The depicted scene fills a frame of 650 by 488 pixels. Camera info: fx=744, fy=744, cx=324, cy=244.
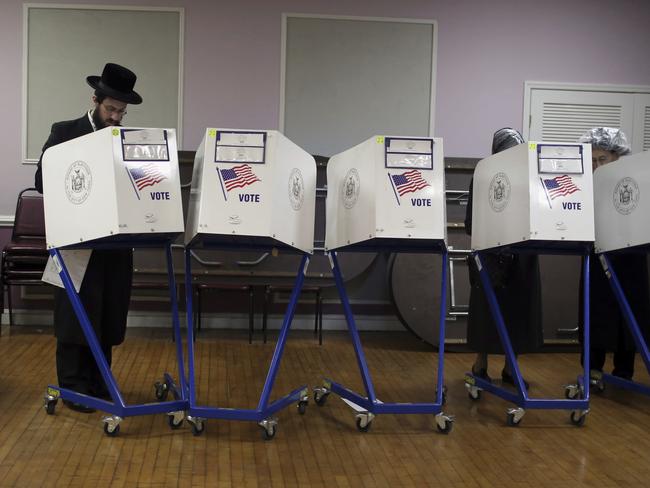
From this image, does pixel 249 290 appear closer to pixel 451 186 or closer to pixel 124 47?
pixel 451 186

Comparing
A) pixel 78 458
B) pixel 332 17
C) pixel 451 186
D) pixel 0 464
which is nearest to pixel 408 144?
pixel 78 458

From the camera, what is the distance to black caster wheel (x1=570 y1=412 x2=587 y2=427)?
3145mm

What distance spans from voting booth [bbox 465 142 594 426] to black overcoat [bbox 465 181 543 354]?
39cm

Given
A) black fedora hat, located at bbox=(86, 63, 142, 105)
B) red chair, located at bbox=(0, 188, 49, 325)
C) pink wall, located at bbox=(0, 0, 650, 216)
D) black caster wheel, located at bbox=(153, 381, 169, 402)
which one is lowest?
black caster wheel, located at bbox=(153, 381, 169, 402)

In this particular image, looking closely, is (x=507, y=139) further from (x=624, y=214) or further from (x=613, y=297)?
(x=613, y=297)

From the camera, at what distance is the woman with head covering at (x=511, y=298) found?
3656mm

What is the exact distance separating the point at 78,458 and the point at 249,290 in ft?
8.55

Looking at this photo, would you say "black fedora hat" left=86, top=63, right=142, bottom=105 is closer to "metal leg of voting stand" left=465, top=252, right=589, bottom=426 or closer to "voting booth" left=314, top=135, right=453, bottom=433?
"voting booth" left=314, top=135, right=453, bottom=433

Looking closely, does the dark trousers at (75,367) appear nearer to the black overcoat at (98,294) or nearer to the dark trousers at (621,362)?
the black overcoat at (98,294)

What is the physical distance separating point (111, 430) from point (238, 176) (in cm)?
106

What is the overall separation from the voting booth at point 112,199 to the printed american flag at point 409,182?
Result: 33.5 inches

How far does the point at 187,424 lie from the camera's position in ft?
9.85

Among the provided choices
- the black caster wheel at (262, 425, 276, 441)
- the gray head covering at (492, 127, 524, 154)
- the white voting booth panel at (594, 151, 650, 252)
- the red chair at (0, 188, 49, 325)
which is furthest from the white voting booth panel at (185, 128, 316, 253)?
the red chair at (0, 188, 49, 325)

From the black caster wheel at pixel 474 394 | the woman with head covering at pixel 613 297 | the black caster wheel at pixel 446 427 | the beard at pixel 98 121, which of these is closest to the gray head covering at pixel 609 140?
the woman with head covering at pixel 613 297
